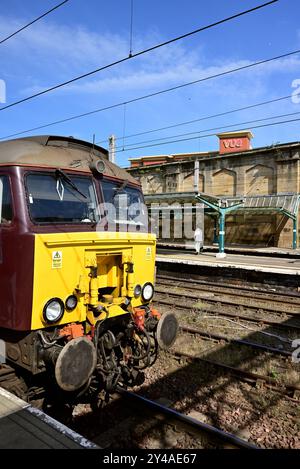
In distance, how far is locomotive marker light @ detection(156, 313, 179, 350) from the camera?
5270mm

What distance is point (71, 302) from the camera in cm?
427

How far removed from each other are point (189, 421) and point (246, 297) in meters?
7.96

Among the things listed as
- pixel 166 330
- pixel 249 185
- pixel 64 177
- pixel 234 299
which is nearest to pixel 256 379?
pixel 166 330

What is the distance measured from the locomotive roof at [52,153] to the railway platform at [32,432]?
2627 millimetres

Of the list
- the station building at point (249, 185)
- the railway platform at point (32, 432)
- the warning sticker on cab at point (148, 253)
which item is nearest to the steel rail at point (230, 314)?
the warning sticker on cab at point (148, 253)

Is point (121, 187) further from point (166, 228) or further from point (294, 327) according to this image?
point (166, 228)

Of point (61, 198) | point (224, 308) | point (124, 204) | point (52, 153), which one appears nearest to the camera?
point (61, 198)

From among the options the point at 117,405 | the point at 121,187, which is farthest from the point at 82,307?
the point at 121,187

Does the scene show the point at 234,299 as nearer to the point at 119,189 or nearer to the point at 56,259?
the point at 119,189

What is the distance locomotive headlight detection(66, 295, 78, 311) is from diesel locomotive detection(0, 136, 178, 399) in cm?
1

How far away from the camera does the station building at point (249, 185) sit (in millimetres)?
24656

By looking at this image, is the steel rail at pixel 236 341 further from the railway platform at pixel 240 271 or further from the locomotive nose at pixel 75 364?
the railway platform at pixel 240 271
